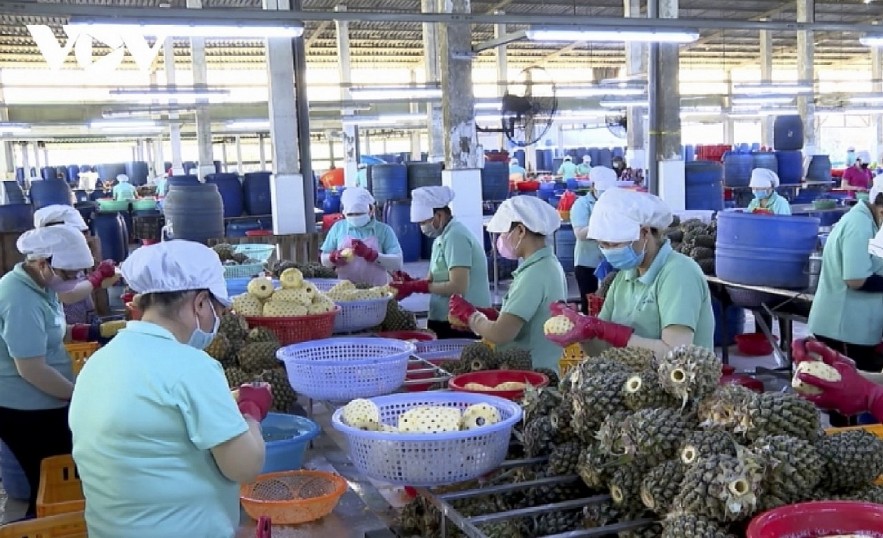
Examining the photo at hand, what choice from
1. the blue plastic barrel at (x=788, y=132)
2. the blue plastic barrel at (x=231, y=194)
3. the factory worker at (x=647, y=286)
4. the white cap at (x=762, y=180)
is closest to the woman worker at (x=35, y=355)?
the factory worker at (x=647, y=286)

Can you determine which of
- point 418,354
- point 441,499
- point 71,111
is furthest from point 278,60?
point 71,111

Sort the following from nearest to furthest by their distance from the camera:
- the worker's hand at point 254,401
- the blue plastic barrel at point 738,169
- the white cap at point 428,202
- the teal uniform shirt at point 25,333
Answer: the worker's hand at point 254,401 < the teal uniform shirt at point 25,333 < the white cap at point 428,202 < the blue plastic barrel at point 738,169

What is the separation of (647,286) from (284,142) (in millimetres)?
7304

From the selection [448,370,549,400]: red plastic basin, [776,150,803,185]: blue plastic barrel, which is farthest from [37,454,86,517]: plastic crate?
[776,150,803,185]: blue plastic barrel

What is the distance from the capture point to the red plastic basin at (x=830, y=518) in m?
1.46

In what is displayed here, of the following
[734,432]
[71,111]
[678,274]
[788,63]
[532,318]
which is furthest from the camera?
[788,63]

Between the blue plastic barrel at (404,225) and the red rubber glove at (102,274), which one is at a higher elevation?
the red rubber glove at (102,274)

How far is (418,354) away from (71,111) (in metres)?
22.0

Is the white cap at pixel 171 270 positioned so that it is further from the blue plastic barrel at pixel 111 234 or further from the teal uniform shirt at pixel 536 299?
the blue plastic barrel at pixel 111 234

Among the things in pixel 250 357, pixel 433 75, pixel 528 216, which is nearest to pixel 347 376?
pixel 250 357

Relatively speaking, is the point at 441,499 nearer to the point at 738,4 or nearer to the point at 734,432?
the point at 734,432

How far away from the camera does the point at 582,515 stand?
1688 mm

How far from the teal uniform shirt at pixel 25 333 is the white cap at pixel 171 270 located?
1478 mm

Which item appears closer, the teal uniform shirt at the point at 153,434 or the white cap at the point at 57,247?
the teal uniform shirt at the point at 153,434
